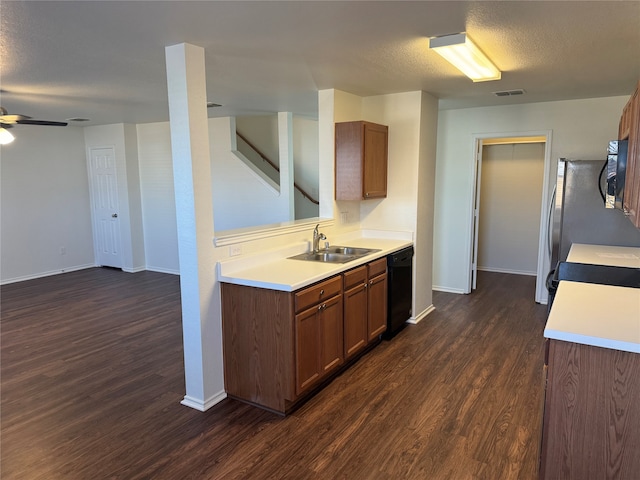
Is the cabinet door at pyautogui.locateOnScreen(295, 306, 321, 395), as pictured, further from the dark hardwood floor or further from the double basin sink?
the double basin sink

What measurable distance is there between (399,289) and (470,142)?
7.64 ft

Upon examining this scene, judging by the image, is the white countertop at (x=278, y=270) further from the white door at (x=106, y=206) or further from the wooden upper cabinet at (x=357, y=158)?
the white door at (x=106, y=206)

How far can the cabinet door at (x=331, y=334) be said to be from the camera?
2.98m

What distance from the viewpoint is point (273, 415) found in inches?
110

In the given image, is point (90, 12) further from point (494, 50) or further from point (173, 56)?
point (494, 50)

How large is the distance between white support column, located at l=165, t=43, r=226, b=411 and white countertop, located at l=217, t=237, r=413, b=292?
6.3 inches

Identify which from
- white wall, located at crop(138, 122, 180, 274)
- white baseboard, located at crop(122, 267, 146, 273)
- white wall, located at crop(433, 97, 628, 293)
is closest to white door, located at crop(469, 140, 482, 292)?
white wall, located at crop(433, 97, 628, 293)

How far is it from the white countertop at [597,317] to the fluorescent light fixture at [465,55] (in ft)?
4.99

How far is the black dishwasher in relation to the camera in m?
3.95

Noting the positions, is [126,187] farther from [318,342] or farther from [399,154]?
[318,342]

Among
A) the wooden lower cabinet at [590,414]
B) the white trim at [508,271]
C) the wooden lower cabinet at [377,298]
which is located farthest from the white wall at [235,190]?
the wooden lower cabinet at [590,414]

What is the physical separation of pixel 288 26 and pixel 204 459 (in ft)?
7.86

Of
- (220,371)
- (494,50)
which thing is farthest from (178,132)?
(494,50)

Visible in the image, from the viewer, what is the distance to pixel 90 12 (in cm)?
209
